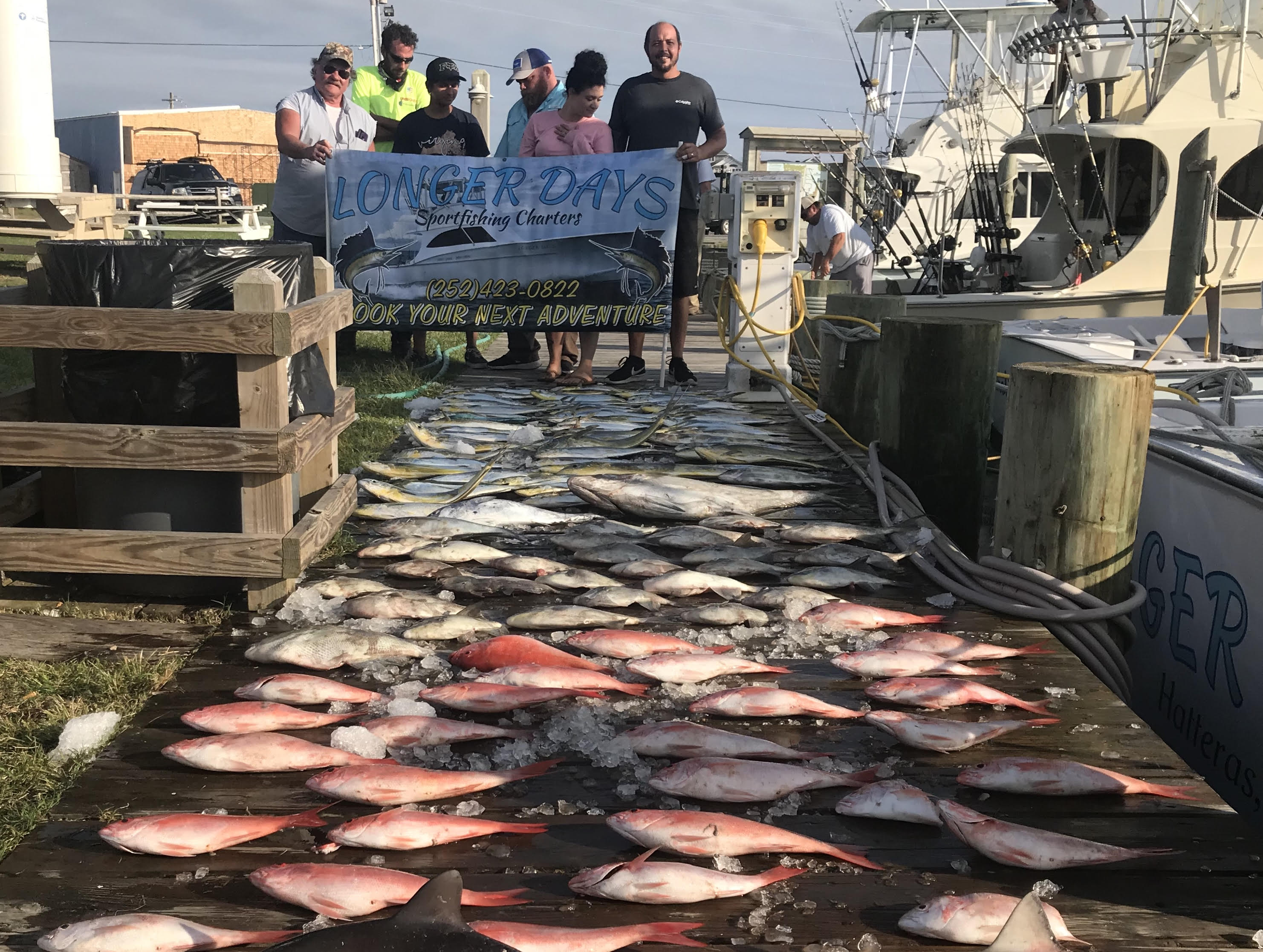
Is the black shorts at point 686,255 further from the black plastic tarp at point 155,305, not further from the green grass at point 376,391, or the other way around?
the black plastic tarp at point 155,305

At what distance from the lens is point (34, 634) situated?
357cm

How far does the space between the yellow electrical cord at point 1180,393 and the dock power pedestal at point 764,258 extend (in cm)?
294

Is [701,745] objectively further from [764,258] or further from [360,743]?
[764,258]

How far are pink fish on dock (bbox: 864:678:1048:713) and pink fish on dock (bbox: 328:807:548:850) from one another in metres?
1.14

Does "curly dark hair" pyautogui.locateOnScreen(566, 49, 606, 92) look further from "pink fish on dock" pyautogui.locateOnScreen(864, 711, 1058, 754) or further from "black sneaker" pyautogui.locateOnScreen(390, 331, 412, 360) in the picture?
"pink fish on dock" pyautogui.locateOnScreen(864, 711, 1058, 754)

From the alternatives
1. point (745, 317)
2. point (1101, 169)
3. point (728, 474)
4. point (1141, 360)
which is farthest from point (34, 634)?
point (1101, 169)

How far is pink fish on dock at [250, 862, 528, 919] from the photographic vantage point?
6.59ft

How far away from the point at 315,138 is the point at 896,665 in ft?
21.9

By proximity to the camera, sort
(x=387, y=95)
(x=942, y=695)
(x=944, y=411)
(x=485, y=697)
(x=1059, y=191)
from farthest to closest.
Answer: (x=1059, y=191)
(x=387, y=95)
(x=944, y=411)
(x=942, y=695)
(x=485, y=697)

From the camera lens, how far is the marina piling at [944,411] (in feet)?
16.6

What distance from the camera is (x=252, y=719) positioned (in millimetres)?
2734

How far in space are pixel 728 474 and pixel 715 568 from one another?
1420mm

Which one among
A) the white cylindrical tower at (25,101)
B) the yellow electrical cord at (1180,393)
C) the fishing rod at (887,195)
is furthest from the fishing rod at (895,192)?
the white cylindrical tower at (25,101)

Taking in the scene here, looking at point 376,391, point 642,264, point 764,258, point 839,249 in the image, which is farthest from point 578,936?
point 839,249
